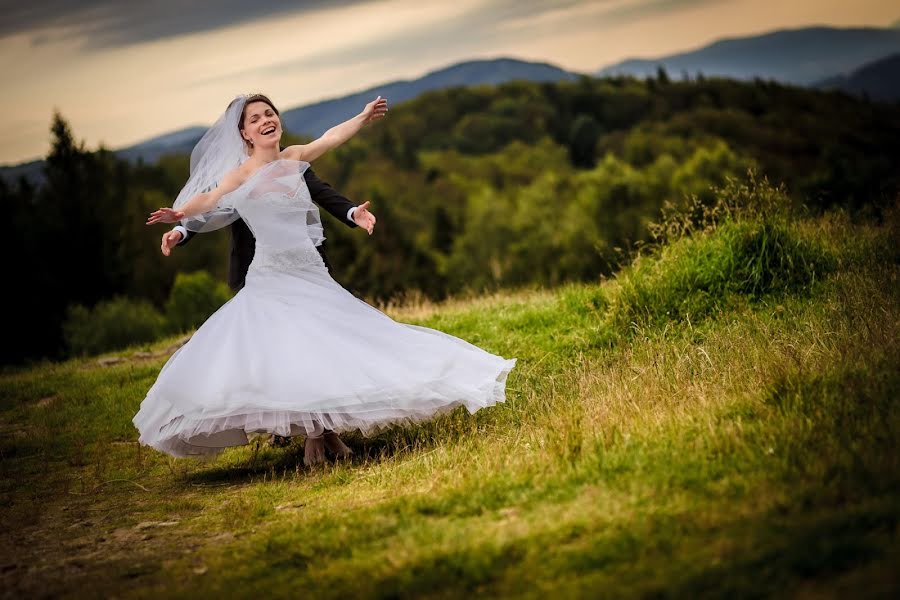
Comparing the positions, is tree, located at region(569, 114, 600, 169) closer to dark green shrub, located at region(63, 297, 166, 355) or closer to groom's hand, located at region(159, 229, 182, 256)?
dark green shrub, located at region(63, 297, 166, 355)

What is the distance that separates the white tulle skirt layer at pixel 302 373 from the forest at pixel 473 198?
500cm

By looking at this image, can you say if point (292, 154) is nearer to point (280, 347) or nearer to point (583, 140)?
point (280, 347)

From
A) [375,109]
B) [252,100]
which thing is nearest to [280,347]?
[252,100]

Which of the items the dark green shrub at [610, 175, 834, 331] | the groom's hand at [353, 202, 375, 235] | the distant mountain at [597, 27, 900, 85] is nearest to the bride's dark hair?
the groom's hand at [353, 202, 375, 235]

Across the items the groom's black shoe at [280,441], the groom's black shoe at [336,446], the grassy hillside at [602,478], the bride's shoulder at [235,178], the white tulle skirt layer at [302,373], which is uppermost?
the bride's shoulder at [235,178]

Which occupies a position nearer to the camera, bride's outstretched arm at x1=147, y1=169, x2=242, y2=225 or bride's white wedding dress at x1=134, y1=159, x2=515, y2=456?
bride's white wedding dress at x1=134, y1=159, x2=515, y2=456

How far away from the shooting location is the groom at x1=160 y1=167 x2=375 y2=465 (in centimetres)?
827

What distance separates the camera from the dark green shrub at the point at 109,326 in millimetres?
44938

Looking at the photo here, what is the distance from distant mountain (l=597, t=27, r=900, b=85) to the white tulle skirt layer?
183 metres

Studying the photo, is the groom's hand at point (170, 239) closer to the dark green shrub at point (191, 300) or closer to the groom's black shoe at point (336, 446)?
the groom's black shoe at point (336, 446)

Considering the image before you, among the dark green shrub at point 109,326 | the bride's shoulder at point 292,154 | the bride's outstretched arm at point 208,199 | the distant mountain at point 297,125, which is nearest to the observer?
the bride's outstretched arm at point 208,199

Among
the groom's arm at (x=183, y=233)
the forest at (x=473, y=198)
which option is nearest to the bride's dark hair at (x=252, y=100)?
the groom's arm at (x=183, y=233)

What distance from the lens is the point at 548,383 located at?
375 inches

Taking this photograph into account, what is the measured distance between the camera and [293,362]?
7.54 m
